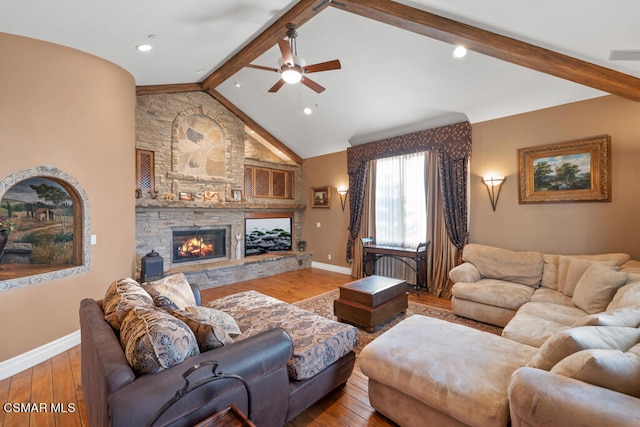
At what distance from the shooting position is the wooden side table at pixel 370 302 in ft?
10.8

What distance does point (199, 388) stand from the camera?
50.2 inches

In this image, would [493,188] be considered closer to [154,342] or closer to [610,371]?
[610,371]

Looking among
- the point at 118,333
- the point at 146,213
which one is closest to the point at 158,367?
the point at 118,333

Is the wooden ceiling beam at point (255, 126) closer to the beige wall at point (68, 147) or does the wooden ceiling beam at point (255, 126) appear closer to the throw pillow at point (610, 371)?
the beige wall at point (68, 147)

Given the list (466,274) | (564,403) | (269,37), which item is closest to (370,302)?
(466,274)

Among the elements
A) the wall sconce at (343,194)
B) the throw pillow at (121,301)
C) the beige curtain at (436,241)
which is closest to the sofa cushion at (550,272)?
the beige curtain at (436,241)

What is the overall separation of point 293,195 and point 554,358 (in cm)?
635

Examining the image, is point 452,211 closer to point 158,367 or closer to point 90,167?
point 158,367

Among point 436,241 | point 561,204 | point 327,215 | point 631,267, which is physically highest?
point 561,204

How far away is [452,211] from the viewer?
4629mm

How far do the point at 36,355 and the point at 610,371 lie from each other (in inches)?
172

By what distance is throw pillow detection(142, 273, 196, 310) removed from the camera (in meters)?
2.35

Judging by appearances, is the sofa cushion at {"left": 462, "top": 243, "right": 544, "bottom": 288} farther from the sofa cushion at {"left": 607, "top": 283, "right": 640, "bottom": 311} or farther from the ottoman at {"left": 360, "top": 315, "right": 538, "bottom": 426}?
the ottoman at {"left": 360, "top": 315, "right": 538, "bottom": 426}

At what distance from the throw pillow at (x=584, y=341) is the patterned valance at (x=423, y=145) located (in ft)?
11.4
